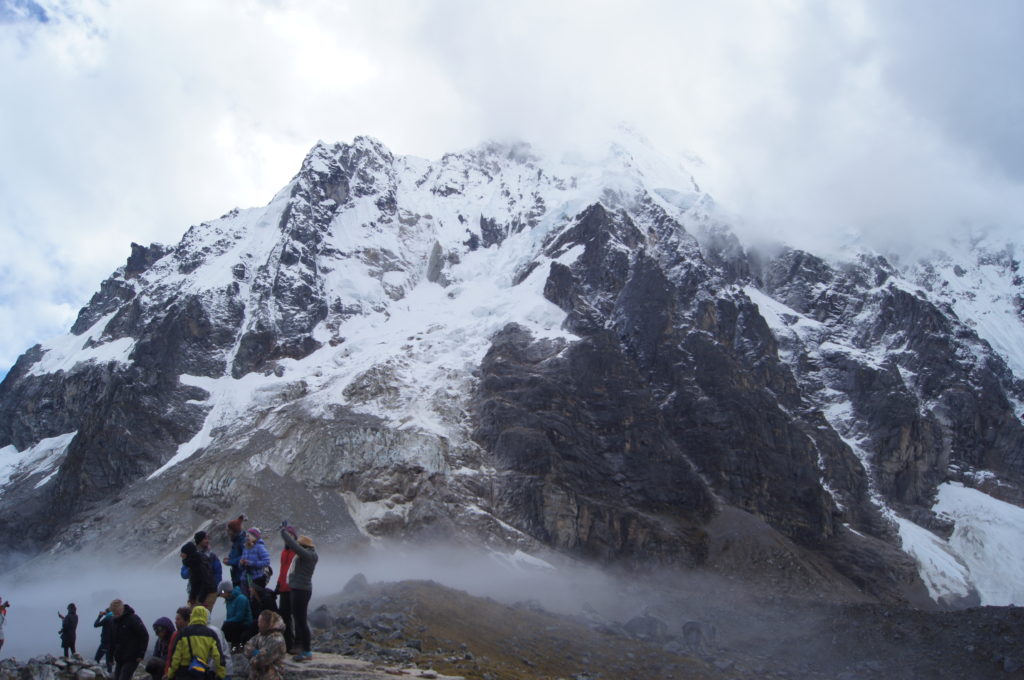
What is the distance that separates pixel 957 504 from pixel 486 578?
11101 centimetres

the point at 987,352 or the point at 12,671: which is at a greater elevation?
the point at 987,352

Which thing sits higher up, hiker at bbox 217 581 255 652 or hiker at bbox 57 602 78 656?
hiker at bbox 217 581 255 652

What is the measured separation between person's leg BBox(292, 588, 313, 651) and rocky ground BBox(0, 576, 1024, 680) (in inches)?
361

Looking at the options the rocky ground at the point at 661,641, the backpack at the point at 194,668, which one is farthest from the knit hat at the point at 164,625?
the rocky ground at the point at 661,641

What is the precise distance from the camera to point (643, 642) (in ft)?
186

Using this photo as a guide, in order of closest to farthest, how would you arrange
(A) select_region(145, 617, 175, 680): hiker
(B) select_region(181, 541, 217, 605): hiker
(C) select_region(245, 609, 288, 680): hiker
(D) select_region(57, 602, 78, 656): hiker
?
(C) select_region(245, 609, 288, 680): hiker, (A) select_region(145, 617, 175, 680): hiker, (B) select_region(181, 541, 217, 605): hiker, (D) select_region(57, 602, 78, 656): hiker

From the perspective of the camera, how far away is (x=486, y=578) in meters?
85.6

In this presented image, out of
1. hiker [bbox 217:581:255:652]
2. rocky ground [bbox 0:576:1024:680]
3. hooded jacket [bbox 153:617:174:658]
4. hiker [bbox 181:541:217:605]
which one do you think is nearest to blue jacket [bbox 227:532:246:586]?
hiker [bbox 181:541:217:605]

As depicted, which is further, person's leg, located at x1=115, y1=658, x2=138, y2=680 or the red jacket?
the red jacket

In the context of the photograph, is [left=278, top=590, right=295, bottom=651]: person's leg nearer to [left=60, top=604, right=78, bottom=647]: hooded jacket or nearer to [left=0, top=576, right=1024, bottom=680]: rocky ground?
[left=0, top=576, right=1024, bottom=680]: rocky ground

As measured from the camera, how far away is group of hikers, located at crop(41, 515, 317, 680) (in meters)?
15.2

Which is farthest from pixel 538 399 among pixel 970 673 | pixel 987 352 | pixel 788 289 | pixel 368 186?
pixel 987 352

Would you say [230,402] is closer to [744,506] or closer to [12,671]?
[744,506]

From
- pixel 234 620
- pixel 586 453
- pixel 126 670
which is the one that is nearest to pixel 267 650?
pixel 234 620
